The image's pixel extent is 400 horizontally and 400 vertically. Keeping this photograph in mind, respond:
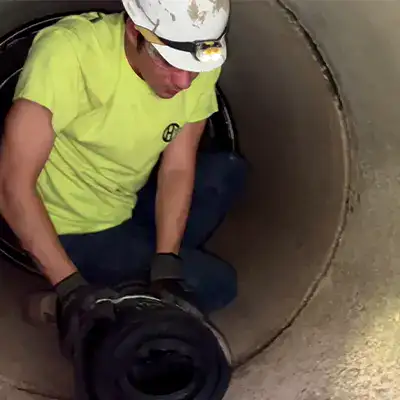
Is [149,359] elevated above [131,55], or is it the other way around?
[131,55]

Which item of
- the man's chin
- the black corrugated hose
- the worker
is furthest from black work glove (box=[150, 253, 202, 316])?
the man's chin

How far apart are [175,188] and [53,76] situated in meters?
0.35

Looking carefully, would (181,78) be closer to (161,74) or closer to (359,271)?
(161,74)

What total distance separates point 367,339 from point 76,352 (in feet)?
1.52

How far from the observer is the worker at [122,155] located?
1.14m

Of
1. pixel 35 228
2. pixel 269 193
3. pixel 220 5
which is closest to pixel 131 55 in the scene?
pixel 220 5

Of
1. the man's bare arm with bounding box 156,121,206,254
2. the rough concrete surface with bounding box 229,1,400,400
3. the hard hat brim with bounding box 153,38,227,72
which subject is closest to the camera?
the hard hat brim with bounding box 153,38,227,72

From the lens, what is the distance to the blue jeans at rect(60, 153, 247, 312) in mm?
1414

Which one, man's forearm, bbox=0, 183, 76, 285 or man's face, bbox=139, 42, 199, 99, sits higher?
man's face, bbox=139, 42, 199, 99

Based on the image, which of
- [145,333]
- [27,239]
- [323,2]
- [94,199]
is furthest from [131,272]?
[323,2]

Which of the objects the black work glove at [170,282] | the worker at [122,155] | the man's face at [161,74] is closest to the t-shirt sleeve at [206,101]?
the worker at [122,155]

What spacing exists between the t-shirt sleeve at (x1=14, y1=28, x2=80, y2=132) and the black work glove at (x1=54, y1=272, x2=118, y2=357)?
215 millimetres

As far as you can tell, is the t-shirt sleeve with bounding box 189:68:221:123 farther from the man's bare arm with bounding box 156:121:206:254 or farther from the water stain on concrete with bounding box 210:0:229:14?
the water stain on concrete with bounding box 210:0:229:14

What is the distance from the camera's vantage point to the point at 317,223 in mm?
1377
